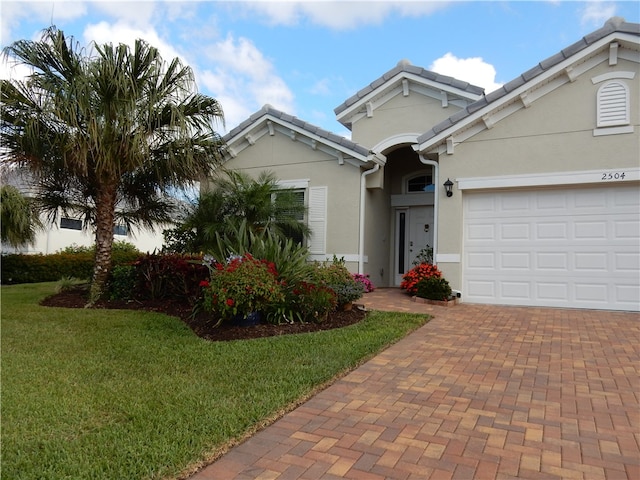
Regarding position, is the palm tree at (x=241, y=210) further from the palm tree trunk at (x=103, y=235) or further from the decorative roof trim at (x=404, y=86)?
the decorative roof trim at (x=404, y=86)

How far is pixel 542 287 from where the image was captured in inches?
361

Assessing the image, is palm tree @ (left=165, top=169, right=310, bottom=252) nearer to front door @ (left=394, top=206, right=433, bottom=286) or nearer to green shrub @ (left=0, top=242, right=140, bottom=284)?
front door @ (left=394, top=206, right=433, bottom=286)

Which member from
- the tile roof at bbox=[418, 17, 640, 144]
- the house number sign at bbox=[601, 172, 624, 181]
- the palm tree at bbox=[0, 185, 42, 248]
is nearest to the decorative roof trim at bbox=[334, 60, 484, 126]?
the tile roof at bbox=[418, 17, 640, 144]

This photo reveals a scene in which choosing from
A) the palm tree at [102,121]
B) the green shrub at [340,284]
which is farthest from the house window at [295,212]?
the green shrub at [340,284]

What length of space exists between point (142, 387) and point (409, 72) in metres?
10.9

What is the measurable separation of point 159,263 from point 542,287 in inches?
309

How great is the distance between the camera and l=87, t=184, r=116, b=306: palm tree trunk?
925cm

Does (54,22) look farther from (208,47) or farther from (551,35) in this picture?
(551,35)

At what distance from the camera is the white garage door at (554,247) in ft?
28.2

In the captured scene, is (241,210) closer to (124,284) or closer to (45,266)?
(124,284)

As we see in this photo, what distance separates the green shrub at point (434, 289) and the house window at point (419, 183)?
4340mm

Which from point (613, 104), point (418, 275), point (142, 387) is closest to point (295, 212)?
point (418, 275)

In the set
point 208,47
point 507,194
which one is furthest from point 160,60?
point 507,194

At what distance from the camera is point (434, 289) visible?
934 centimetres
